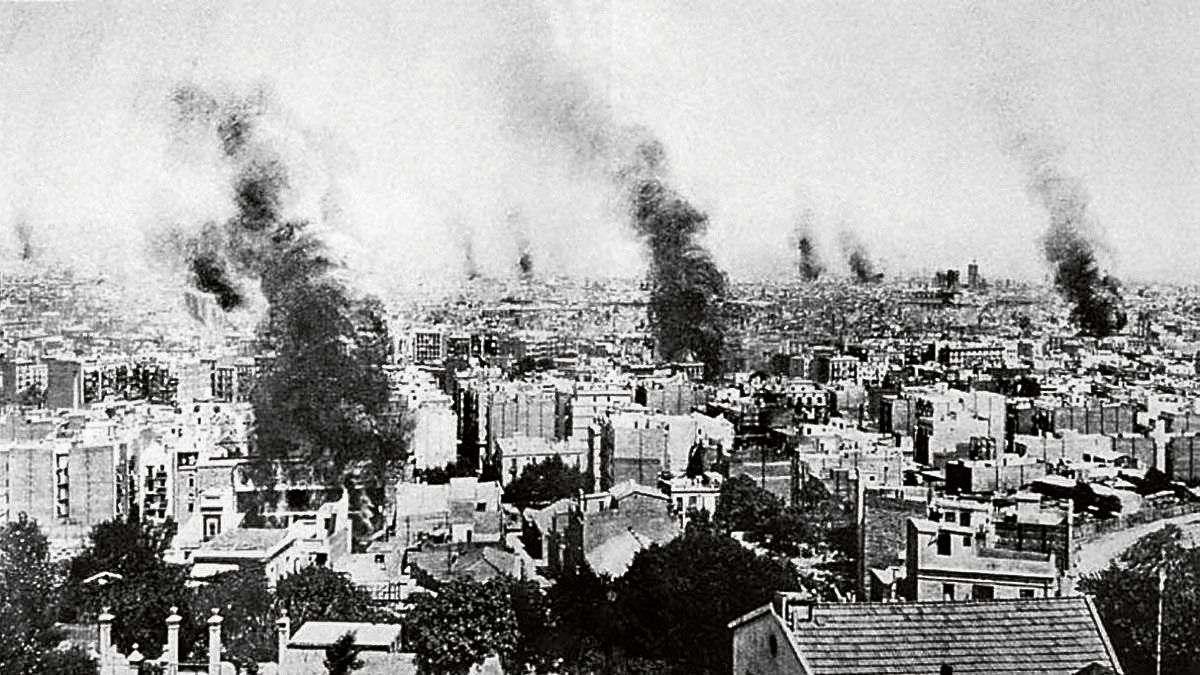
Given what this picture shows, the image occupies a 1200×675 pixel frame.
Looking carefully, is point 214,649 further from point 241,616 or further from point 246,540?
point 246,540

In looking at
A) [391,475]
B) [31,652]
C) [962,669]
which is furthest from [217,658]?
[391,475]

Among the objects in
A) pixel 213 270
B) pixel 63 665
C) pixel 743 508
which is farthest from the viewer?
pixel 213 270

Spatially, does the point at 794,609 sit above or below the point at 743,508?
above

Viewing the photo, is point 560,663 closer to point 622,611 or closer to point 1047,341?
point 622,611

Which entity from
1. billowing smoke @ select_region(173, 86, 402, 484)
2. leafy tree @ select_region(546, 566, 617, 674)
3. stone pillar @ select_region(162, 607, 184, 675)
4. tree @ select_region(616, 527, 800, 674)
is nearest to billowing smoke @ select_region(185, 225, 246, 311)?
billowing smoke @ select_region(173, 86, 402, 484)

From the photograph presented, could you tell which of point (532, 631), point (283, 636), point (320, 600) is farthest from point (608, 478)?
point (283, 636)
